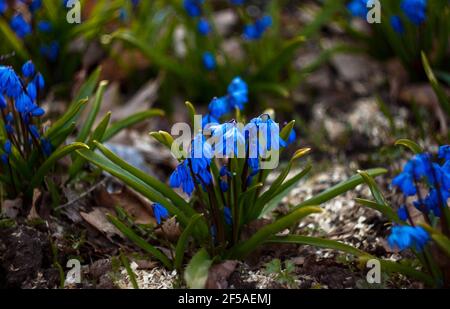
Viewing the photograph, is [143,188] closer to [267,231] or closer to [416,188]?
[267,231]

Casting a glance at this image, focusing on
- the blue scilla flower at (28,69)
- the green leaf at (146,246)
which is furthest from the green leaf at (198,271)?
the blue scilla flower at (28,69)

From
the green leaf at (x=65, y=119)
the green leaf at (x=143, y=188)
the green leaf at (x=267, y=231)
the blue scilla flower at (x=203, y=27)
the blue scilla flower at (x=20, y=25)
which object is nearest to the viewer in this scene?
the green leaf at (x=267, y=231)

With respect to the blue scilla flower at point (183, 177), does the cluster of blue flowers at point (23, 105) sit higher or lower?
higher

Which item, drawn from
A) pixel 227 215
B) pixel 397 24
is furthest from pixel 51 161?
pixel 397 24

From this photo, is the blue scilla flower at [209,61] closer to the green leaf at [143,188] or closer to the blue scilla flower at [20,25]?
the blue scilla flower at [20,25]

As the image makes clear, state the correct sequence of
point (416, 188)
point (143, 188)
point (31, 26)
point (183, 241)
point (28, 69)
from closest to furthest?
point (416, 188) → point (183, 241) → point (143, 188) → point (28, 69) → point (31, 26)

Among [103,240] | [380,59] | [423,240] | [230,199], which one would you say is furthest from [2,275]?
[380,59]

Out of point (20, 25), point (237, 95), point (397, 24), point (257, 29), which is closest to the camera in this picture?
point (237, 95)

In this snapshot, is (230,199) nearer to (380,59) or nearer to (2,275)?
(2,275)
